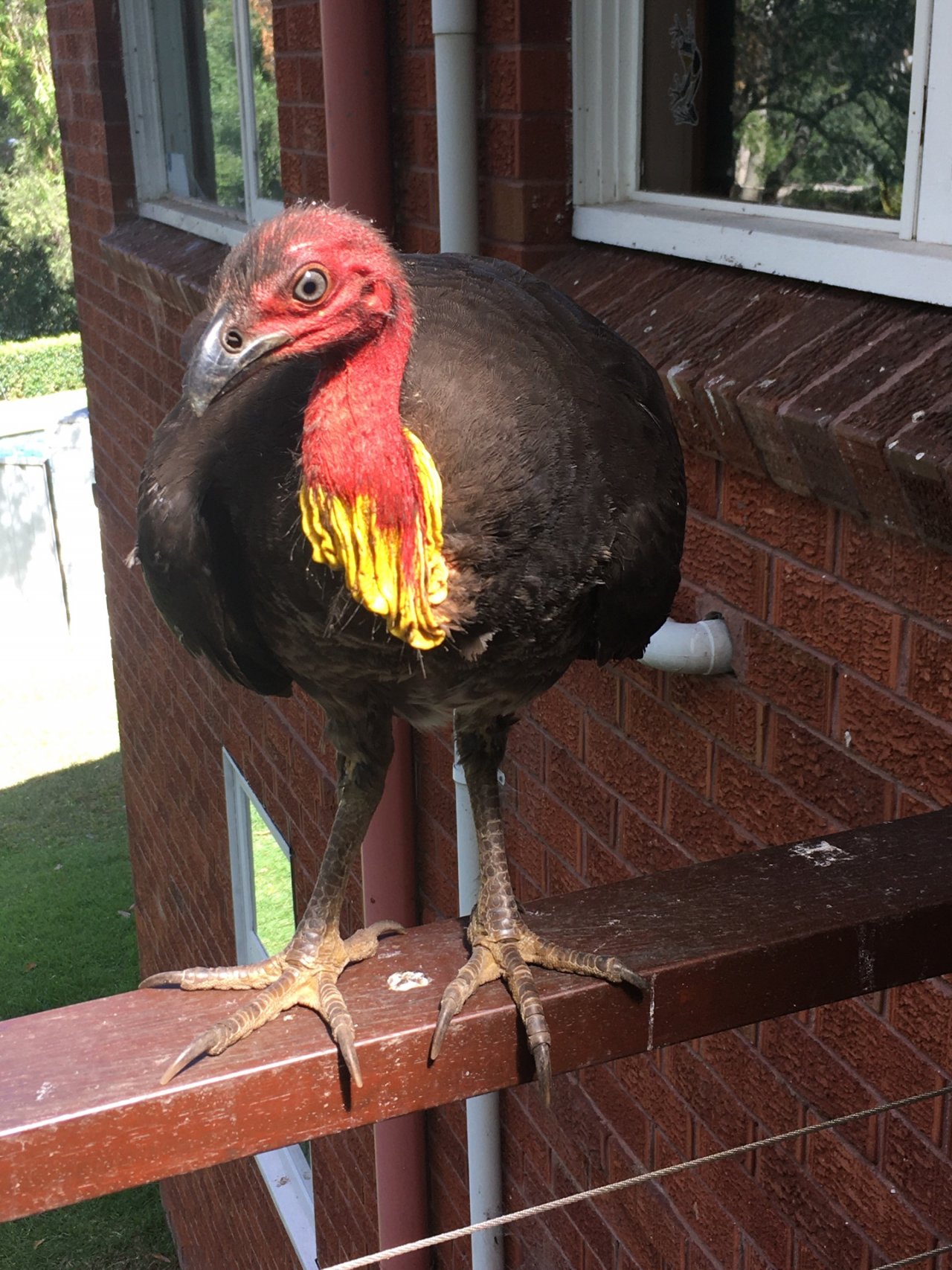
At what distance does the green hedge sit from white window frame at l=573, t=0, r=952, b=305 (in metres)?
26.6

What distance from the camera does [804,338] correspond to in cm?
221

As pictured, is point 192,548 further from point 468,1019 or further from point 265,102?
point 265,102

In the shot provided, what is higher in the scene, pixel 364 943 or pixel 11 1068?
pixel 11 1068

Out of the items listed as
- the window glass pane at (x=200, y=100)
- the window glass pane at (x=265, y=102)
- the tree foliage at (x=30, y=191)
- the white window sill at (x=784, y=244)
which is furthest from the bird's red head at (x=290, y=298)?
the tree foliage at (x=30, y=191)

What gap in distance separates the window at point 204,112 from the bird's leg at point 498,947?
2.66 meters

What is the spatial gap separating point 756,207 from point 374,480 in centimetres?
130

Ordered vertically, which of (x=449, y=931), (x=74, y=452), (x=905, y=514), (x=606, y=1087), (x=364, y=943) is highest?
(x=905, y=514)

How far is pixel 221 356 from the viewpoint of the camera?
1.56 m

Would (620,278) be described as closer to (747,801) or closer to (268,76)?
(747,801)

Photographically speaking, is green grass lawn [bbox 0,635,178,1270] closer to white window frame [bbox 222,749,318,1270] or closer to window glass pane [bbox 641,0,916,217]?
white window frame [bbox 222,749,318,1270]

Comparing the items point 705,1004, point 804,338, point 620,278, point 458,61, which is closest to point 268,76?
point 458,61

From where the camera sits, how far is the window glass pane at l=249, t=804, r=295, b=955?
5.60 m

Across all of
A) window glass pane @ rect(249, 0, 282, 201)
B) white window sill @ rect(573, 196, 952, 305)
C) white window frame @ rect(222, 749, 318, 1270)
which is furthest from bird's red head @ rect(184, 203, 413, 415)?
white window frame @ rect(222, 749, 318, 1270)

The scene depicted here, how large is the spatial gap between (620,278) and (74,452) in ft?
49.6
